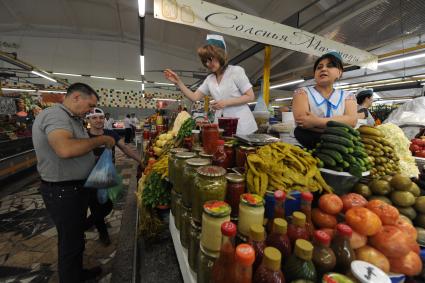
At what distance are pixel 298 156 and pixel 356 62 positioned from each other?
15.8 feet

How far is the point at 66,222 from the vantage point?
1927mm

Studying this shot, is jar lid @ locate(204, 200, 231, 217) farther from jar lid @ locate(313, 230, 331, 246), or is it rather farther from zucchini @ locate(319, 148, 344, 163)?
zucchini @ locate(319, 148, 344, 163)

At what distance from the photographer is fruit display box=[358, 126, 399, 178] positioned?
1286 millimetres

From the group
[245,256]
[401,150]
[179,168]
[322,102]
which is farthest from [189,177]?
[401,150]

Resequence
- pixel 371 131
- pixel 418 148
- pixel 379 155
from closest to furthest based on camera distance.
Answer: pixel 379 155 → pixel 371 131 → pixel 418 148

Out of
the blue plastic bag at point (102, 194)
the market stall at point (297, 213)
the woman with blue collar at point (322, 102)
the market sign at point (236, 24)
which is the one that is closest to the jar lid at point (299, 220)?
the market stall at point (297, 213)

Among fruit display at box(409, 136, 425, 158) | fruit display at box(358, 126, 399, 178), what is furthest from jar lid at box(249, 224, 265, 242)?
fruit display at box(409, 136, 425, 158)

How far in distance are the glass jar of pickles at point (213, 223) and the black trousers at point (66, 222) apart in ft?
5.80

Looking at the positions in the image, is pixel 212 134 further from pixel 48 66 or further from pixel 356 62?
pixel 48 66

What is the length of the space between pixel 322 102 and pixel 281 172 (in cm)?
102

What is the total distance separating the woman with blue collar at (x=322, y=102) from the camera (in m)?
1.65

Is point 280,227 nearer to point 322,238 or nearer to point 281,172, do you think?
point 322,238

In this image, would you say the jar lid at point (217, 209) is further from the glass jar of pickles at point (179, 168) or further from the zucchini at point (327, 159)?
the zucchini at point (327, 159)

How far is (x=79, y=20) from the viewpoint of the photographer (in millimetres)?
14977
